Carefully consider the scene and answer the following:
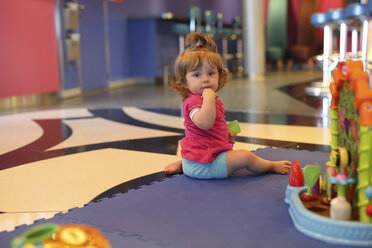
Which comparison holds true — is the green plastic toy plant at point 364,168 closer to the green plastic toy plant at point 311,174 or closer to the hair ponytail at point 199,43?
the green plastic toy plant at point 311,174

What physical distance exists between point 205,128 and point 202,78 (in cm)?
20

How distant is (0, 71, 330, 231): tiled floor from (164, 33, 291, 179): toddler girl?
0.21m

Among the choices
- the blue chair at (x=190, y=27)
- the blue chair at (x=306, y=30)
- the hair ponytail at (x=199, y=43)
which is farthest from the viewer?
the blue chair at (x=306, y=30)

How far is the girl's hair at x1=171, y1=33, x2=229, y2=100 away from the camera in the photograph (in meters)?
1.82

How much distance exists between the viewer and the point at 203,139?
1852 millimetres

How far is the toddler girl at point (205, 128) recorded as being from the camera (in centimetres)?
182

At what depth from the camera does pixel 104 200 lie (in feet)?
5.28

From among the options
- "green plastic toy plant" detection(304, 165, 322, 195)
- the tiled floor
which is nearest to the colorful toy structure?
"green plastic toy plant" detection(304, 165, 322, 195)

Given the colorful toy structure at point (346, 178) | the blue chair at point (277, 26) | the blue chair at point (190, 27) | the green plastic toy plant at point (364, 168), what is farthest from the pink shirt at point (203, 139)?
the blue chair at point (277, 26)

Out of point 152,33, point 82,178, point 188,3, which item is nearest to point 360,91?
point 82,178

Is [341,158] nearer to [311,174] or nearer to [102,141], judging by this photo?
[311,174]

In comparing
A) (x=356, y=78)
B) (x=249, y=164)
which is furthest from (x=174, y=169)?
(x=356, y=78)

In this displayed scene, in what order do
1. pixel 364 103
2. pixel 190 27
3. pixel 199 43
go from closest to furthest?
pixel 364 103, pixel 199 43, pixel 190 27

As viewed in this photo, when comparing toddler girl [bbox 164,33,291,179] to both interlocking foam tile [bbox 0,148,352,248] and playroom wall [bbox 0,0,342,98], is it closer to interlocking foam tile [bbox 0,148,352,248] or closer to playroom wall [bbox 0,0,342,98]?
interlocking foam tile [bbox 0,148,352,248]
